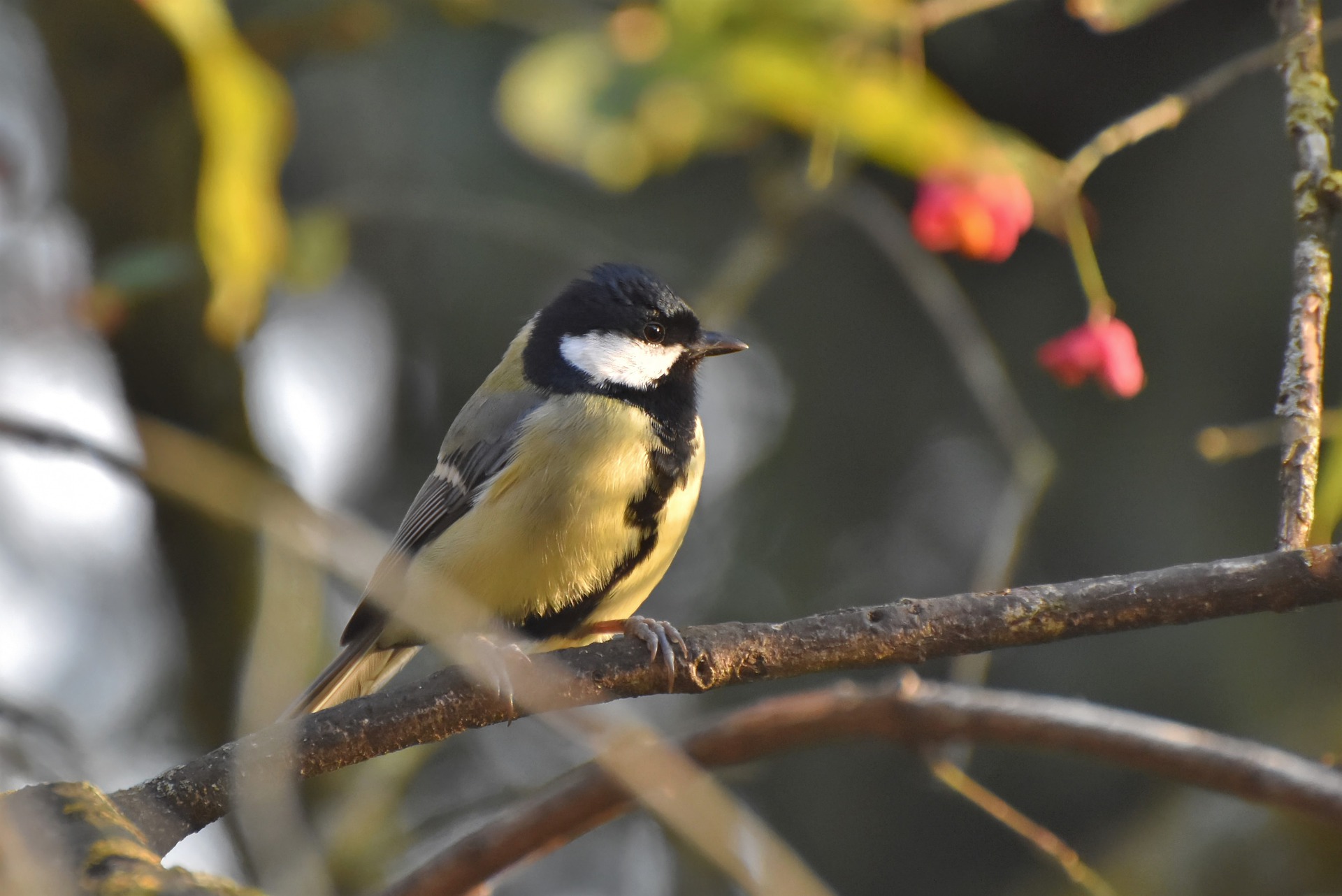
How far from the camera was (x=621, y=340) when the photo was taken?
2.66m

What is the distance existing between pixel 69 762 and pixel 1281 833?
2.47m

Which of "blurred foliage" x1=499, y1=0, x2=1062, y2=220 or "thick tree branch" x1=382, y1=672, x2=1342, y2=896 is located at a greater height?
"blurred foliage" x1=499, y1=0, x2=1062, y2=220

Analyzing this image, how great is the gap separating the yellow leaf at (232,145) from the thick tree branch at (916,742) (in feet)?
2.79

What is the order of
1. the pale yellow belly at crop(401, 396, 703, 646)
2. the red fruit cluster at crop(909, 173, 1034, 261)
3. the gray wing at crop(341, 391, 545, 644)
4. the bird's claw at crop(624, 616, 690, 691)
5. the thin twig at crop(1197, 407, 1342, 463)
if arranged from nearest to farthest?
1. the thin twig at crop(1197, 407, 1342, 463)
2. the bird's claw at crop(624, 616, 690, 691)
3. the red fruit cluster at crop(909, 173, 1034, 261)
4. the pale yellow belly at crop(401, 396, 703, 646)
5. the gray wing at crop(341, 391, 545, 644)

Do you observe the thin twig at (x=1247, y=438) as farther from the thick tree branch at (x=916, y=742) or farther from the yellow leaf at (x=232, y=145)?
the yellow leaf at (x=232, y=145)

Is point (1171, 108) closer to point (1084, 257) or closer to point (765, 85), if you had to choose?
point (1084, 257)

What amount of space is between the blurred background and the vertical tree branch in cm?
7

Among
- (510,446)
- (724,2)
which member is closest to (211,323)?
(510,446)

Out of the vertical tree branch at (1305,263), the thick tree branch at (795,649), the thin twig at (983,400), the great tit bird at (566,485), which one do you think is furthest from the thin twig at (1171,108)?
the great tit bird at (566,485)

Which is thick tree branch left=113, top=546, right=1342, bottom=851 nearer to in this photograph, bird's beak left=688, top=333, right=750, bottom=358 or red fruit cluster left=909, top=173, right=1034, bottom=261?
red fruit cluster left=909, top=173, right=1034, bottom=261

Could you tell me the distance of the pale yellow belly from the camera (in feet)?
7.47

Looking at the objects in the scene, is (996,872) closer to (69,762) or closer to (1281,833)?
(1281,833)

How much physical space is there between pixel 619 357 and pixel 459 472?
1.33ft

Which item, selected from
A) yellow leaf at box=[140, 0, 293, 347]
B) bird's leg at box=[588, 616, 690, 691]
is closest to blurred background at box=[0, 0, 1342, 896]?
yellow leaf at box=[140, 0, 293, 347]
